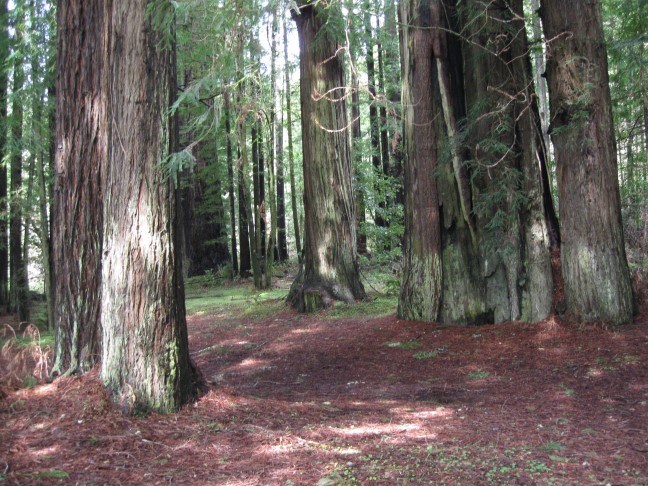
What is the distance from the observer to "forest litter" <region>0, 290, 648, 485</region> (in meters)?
3.67

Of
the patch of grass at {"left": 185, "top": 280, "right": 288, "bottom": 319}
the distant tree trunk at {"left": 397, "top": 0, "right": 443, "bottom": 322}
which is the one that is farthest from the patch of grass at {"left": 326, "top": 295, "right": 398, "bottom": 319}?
the patch of grass at {"left": 185, "top": 280, "right": 288, "bottom": 319}

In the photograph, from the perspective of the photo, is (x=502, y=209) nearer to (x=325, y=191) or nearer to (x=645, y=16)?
(x=645, y=16)

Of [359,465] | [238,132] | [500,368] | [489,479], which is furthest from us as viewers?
[238,132]

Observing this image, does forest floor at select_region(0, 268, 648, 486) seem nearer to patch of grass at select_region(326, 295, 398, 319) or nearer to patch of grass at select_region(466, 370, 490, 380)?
patch of grass at select_region(466, 370, 490, 380)

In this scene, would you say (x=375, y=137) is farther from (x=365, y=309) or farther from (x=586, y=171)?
(x=586, y=171)

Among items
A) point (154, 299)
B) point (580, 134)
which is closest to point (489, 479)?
point (154, 299)

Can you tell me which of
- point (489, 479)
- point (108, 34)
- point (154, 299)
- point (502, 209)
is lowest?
point (489, 479)

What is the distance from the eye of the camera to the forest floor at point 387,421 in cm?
367

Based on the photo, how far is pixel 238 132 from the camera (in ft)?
33.9

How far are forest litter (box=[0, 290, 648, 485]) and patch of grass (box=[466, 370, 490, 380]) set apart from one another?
2 centimetres

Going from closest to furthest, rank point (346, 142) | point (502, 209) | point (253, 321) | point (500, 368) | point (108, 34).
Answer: point (108, 34) < point (500, 368) < point (502, 209) < point (253, 321) < point (346, 142)

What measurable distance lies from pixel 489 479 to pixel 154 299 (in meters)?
2.89

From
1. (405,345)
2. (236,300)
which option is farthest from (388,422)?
(236,300)

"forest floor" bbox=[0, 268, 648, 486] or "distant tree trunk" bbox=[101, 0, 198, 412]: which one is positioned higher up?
"distant tree trunk" bbox=[101, 0, 198, 412]
